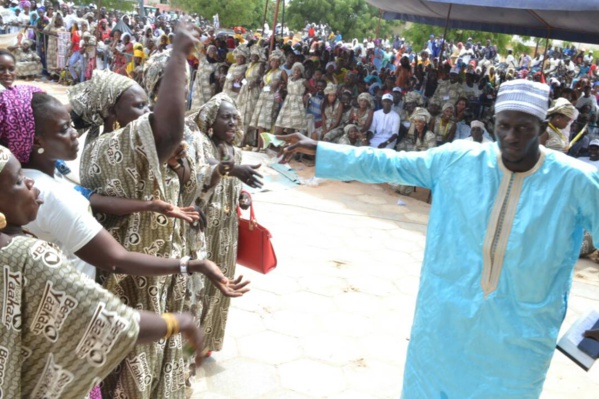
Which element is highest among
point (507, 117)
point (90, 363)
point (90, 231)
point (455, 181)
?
point (507, 117)

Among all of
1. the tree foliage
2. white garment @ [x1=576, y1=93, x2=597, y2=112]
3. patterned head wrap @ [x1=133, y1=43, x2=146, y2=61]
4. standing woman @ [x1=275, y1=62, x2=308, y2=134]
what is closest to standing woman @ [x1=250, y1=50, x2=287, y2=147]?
standing woman @ [x1=275, y1=62, x2=308, y2=134]

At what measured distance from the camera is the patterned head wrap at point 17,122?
1771mm

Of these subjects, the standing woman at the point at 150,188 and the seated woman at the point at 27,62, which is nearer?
the standing woman at the point at 150,188

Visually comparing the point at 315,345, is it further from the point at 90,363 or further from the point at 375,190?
the point at 375,190

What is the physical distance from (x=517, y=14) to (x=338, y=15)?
2105cm

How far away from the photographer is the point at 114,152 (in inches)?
87.7

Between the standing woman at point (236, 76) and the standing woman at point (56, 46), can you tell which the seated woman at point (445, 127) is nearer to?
the standing woman at point (236, 76)

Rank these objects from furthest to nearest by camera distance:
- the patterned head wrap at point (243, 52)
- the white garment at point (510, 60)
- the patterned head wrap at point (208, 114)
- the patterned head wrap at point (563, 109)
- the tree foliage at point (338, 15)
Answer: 1. the tree foliage at point (338, 15)
2. the white garment at point (510, 60)
3. the patterned head wrap at point (243, 52)
4. the patterned head wrap at point (563, 109)
5. the patterned head wrap at point (208, 114)

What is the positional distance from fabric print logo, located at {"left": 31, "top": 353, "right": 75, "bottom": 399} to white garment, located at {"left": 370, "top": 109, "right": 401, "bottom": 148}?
7897 millimetres

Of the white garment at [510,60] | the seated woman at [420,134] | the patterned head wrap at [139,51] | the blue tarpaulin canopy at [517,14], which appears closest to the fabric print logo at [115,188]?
the blue tarpaulin canopy at [517,14]

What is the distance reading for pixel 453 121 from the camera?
886cm

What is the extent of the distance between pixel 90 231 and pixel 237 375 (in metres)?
2.02

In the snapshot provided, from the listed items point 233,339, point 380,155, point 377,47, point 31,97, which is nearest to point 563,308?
point 380,155

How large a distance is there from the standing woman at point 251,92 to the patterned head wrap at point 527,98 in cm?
869
